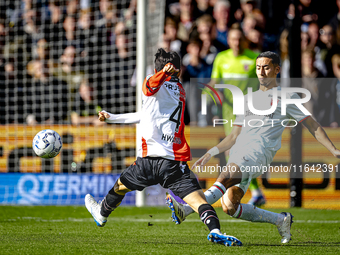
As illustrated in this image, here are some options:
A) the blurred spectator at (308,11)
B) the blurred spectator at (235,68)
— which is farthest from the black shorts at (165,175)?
the blurred spectator at (308,11)

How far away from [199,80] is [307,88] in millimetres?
1800

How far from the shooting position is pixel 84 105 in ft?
33.4

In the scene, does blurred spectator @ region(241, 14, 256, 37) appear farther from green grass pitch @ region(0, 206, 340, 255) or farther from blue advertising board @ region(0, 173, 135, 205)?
blue advertising board @ region(0, 173, 135, 205)

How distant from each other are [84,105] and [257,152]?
584cm

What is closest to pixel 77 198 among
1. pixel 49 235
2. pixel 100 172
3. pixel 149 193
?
pixel 100 172

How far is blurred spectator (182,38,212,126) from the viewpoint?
8.92m

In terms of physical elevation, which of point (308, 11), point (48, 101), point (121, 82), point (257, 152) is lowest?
point (257, 152)

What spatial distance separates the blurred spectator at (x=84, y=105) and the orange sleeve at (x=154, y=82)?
5.47 meters

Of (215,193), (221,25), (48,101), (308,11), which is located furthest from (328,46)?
(48,101)

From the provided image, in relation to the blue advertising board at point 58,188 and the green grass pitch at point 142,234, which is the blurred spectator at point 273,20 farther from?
Answer: the blue advertising board at point 58,188

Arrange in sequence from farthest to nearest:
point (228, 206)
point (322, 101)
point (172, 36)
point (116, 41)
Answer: point (116, 41) < point (172, 36) < point (322, 101) < point (228, 206)

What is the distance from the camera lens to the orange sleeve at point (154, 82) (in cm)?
441

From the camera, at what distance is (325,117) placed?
28.0 ft

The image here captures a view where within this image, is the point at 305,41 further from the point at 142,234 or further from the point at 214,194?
the point at 142,234
